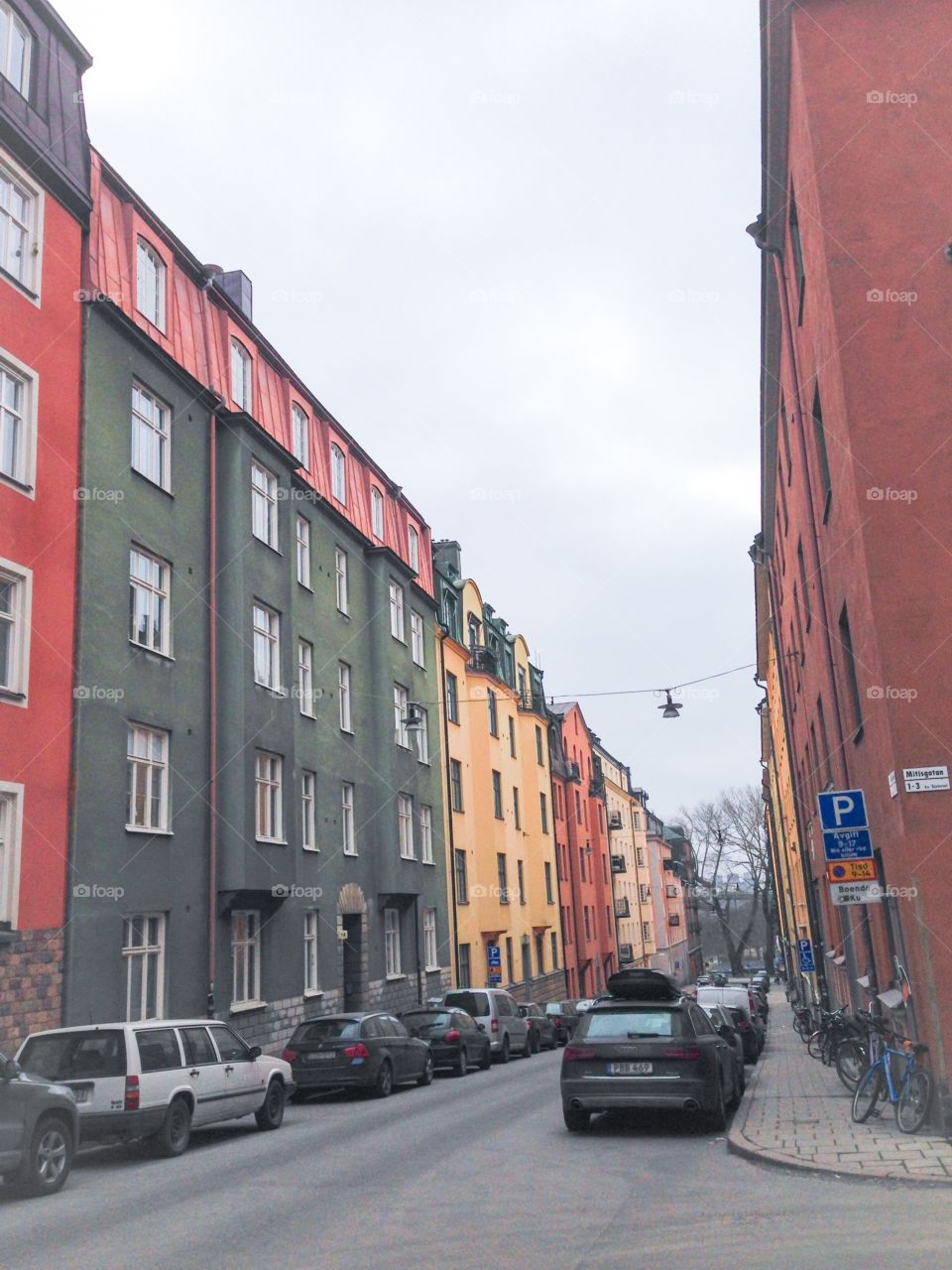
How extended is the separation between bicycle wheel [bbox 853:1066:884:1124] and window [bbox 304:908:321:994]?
13.8 meters

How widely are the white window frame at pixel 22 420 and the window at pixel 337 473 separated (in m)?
12.4

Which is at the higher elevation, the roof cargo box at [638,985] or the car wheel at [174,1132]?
the roof cargo box at [638,985]

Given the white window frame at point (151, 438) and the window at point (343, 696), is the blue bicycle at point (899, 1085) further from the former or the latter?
the window at point (343, 696)

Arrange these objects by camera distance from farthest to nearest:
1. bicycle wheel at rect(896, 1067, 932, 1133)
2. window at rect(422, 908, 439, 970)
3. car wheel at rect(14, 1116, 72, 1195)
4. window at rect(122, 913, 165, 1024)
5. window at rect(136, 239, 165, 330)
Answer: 1. window at rect(422, 908, 439, 970)
2. window at rect(136, 239, 165, 330)
3. window at rect(122, 913, 165, 1024)
4. bicycle wheel at rect(896, 1067, 932, 1133)
5. car wheel at rect(14, 1116, 72, 1195)

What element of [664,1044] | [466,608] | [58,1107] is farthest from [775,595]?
[58,1107]

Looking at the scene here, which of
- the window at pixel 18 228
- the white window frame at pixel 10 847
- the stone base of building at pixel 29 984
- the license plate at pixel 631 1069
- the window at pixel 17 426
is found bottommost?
the license plate at pixel 631 1069

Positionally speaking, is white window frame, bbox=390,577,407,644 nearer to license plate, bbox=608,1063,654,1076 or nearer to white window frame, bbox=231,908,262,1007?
white window frame, bbox=231,908,262,1007

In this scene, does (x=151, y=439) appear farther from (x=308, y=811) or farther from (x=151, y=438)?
(x=308, y=811)

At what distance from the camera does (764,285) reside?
19.9 meters

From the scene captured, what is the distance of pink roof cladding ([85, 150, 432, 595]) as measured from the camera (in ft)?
62.5

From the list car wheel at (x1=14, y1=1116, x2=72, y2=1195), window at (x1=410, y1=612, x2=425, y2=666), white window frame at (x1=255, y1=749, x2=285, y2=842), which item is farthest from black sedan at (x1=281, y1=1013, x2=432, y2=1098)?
window at (x1=410, y1=612, x2=425, y2=666)

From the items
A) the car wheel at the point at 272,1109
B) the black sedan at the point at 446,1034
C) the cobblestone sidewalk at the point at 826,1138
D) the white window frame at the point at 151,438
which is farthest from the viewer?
the black sedan at the point at 446,1034

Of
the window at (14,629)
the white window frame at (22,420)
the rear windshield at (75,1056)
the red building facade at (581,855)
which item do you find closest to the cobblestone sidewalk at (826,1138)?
the rear windshield at (75,1056)

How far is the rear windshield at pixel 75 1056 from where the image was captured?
1155cm
